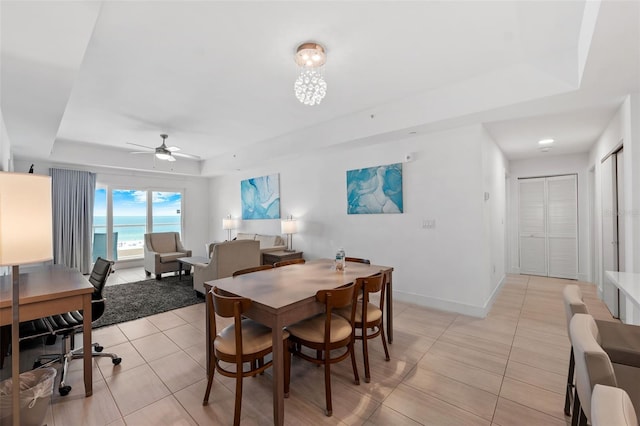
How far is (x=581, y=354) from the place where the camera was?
1153 millimetres

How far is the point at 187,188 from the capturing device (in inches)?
318

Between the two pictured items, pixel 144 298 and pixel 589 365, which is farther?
pixel 144 298

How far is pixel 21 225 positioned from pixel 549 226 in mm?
7501

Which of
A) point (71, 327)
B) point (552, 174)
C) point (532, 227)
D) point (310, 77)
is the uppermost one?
point (310, 77)

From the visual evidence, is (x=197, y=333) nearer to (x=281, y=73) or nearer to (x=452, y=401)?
(x=452, y=401)

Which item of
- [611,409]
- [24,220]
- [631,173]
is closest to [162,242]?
[24,220]

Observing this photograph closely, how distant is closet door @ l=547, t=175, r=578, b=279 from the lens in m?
5.28

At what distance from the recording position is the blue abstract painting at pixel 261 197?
6227 mm

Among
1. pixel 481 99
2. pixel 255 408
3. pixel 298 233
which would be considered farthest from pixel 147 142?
pixel 481 99

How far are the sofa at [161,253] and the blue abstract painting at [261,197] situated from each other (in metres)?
1.76

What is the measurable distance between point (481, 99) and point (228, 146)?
4.90 metres

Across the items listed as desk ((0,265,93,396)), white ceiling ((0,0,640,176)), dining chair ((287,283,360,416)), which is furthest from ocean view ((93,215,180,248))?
dining chair ((287,283,360,416))

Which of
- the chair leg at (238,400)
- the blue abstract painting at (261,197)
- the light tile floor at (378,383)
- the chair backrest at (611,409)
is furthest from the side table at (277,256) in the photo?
the chair backrest at (611,409)

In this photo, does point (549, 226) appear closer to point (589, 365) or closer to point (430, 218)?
point (430, 218)
